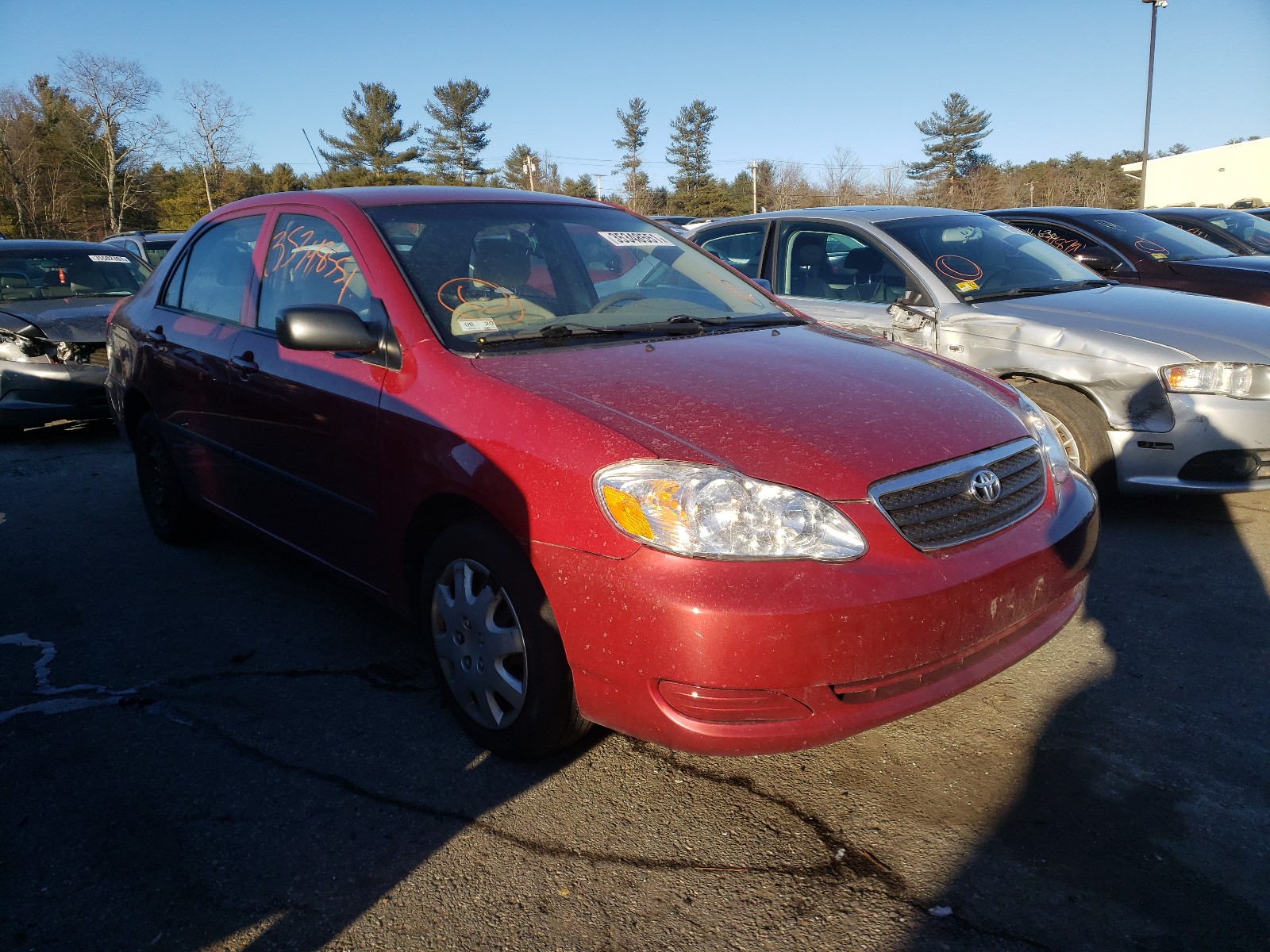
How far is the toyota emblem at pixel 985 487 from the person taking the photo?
249cm

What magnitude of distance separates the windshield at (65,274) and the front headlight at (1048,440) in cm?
787

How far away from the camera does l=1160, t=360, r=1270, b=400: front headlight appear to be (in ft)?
14.4

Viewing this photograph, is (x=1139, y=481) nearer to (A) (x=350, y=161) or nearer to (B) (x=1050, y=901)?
(B) (x=1050, y=901)

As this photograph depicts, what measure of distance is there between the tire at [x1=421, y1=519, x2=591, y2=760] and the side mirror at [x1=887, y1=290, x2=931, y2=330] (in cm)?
328

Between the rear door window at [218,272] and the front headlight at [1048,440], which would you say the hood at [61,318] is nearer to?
the rear door window at [218,272]

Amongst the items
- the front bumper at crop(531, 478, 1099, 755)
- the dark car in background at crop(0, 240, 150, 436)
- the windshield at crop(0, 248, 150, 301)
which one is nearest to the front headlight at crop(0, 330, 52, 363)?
the dark car in background at crop(0, 240, 150, 436)

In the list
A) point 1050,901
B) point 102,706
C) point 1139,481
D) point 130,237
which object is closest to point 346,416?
point 102,706

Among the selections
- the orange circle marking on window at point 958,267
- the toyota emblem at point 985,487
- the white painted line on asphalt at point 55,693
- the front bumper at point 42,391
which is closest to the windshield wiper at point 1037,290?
the orange circle marking on window at point 958,267

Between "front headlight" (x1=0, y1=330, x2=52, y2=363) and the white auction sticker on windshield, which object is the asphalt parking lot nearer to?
the white auction sticker on windshield

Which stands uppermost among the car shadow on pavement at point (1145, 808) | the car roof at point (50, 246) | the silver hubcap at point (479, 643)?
the car roof at point (50, 246)

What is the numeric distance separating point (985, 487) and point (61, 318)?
778 centimetres

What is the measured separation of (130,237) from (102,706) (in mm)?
13654

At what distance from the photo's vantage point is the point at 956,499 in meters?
2.45

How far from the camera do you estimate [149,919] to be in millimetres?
2148
